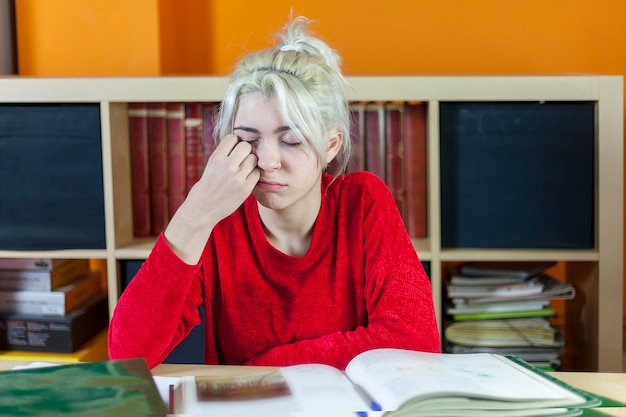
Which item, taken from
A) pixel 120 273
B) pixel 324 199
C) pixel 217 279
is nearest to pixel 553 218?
pixel 324 199

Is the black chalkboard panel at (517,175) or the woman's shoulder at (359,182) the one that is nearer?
the woman's shoulder at (359,182)

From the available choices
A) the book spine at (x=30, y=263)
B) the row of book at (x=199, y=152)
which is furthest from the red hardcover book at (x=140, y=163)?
the book spine at (x=30, y=263)

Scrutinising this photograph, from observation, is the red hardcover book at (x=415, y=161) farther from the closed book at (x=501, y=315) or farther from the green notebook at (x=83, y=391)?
the green notebook at (x=83, y=391)

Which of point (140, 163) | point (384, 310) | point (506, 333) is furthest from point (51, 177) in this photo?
point (506, 333)

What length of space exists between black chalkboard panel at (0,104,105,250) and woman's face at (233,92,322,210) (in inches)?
32.0

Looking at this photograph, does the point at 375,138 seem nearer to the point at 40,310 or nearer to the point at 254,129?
the point at 254,129

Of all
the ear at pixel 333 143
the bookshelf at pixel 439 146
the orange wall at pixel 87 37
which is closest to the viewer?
the ear at pixel 333 143

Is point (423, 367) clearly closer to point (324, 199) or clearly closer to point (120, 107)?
point (324, 199)

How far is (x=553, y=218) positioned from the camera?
191 centimetres

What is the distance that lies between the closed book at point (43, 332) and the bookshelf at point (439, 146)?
15 cm

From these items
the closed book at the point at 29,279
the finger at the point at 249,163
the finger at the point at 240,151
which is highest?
the finger at the point at 240,151

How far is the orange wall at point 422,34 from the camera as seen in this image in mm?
2350

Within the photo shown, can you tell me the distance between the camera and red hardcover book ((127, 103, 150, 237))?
201cm

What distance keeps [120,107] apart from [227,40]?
0.57 m
